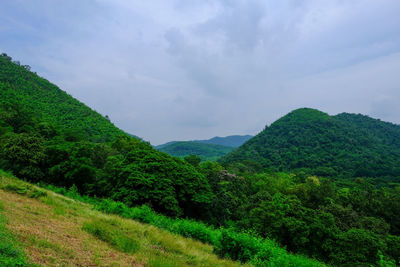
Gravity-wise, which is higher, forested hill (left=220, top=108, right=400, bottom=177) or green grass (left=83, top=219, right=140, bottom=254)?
forested hill (left=220, top=108, right=400, bottom=177)

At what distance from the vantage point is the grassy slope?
559 centimetres

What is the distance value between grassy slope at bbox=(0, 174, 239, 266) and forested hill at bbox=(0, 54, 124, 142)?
43.3 metres

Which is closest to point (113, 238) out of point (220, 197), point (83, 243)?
point (83, 243)

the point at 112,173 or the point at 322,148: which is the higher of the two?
the point at 322,148

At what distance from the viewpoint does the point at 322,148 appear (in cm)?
10288

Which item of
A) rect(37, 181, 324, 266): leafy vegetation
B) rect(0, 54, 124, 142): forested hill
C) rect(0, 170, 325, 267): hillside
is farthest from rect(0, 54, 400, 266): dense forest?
rect(0, 54, 124, 142): forested hill

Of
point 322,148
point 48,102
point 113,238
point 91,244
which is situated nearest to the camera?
point 91,244

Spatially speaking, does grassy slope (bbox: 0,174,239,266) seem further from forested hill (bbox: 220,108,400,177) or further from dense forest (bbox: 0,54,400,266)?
forested hill (bbox: 220,108,400,177)

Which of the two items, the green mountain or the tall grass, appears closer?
the tall grass

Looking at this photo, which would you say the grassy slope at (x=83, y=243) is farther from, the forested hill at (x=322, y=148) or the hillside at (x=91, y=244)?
the forested hill at (x=322, y=148)

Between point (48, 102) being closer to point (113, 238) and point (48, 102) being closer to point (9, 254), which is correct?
point (113, 238)

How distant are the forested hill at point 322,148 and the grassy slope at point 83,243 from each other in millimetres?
74384

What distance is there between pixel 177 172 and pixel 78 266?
18497 mm

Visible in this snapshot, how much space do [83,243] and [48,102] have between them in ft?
221
